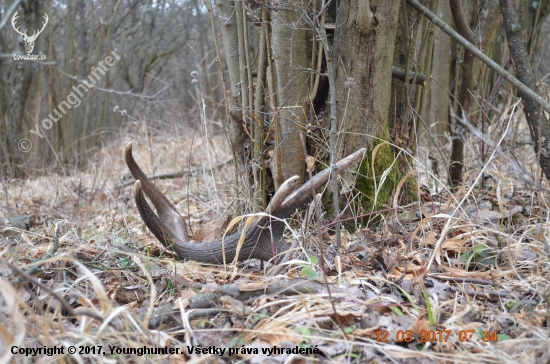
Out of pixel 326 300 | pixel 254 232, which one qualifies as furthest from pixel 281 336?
pixel 254 232

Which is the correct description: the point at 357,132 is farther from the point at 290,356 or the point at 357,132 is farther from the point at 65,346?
the point at 65,346

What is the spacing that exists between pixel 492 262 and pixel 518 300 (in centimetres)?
35

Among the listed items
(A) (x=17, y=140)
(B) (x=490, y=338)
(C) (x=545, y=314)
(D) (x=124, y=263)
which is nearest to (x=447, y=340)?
(B) (x=490, y=338)

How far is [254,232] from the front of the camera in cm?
235

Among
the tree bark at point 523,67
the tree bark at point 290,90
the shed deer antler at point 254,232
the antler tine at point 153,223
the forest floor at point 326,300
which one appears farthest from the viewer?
the tree bark at point 290,90

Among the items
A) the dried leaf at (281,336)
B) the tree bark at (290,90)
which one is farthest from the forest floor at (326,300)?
the tree bark at (290,90)

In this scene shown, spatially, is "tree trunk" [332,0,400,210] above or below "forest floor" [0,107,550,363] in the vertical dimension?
above

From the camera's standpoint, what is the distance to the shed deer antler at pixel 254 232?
227cm

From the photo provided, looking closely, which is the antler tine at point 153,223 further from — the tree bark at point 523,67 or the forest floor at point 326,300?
the tree bark at point 523,67

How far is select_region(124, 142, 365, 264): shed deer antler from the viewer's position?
2.27 metres

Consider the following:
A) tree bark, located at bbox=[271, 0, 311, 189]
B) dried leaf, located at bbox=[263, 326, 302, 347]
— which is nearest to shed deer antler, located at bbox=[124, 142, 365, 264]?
tree bark, located at bbox=[271, 0, 311, 189]

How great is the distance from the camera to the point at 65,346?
147 cm

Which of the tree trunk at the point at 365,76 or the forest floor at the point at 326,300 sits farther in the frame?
the tree trunk at the point at 365,76

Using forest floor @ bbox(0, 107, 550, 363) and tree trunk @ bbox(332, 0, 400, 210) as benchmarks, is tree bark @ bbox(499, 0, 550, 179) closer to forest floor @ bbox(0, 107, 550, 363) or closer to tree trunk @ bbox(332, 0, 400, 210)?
forest floor @ bbox(0, 107, 550, 363)
